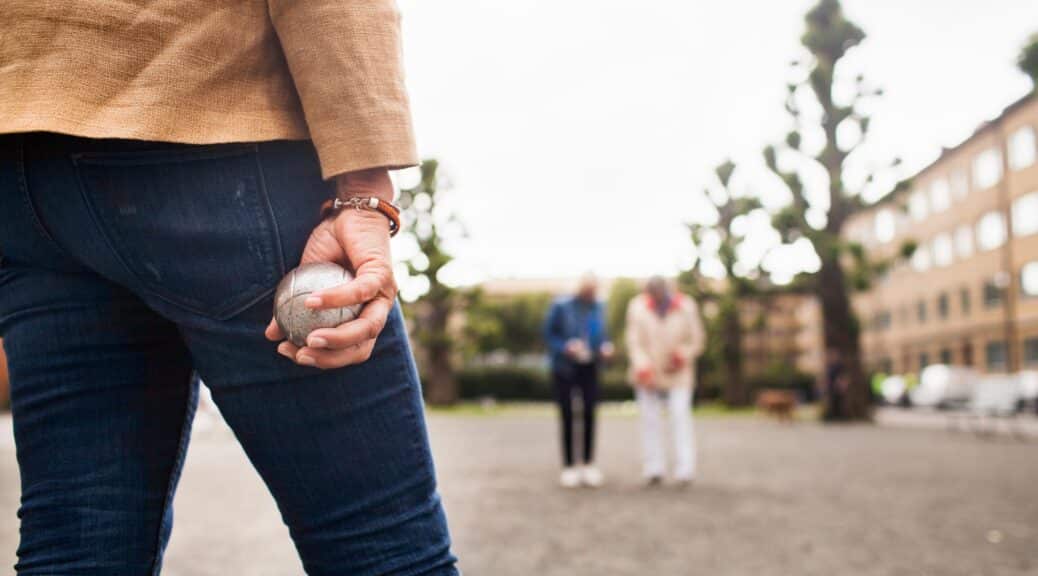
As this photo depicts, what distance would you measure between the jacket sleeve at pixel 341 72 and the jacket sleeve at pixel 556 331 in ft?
21.8

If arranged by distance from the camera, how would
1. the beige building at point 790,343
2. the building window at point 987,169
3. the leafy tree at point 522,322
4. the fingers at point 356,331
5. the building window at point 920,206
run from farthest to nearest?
the beige building at point 790,343, the leafy tree at point 522,322, the building window at point 920,206, the building window at point 987,169, the fingers at point 356,331

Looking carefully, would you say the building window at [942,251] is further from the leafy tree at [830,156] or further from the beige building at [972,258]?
the leafy tree at [830,156]

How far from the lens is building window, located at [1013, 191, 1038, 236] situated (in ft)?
147

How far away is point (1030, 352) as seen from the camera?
153 feet

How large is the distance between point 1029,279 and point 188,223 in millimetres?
51151

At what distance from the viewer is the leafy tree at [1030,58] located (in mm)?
12836

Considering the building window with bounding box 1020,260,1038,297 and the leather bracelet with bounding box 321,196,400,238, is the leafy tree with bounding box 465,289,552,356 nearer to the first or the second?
the building window with bounding box 1020,260,1038,297

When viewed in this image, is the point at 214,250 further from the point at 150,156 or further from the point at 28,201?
the point at 28,201

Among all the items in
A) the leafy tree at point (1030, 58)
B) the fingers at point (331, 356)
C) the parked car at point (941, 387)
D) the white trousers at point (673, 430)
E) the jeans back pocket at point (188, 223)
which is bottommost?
the parked car at point (941, 387)

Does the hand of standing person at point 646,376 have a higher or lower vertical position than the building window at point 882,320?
lower

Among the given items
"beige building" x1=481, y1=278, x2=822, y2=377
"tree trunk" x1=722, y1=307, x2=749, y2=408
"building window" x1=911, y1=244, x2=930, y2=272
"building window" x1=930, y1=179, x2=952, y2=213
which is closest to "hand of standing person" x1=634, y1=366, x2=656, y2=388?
"tree trunk" x1=722, y1=307, x2=749, y2=408

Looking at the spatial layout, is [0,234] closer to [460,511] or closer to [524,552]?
[524,552]

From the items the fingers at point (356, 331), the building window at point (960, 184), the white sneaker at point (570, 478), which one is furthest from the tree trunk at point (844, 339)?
the building window at point (960, 184)

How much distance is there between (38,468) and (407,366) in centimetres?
55
